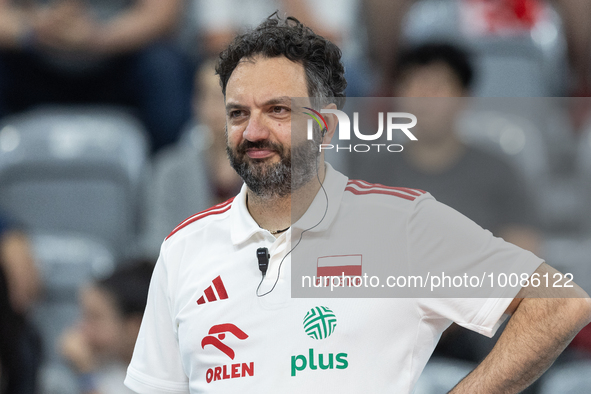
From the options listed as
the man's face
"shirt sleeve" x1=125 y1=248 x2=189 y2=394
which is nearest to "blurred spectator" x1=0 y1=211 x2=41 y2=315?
"shirt sleeve" x1=125 y1=248 x2=189 y2=394

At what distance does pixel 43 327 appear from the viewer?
2643 mm

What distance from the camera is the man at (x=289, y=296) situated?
47.7 inches

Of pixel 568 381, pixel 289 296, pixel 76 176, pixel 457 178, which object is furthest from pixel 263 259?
pixel 76 176

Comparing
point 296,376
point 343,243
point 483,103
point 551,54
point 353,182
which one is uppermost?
point 551,54

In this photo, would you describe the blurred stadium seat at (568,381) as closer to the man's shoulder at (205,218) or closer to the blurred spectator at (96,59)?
the man's shoulder at (205,218)

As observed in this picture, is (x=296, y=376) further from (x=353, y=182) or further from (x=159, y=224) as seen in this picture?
(x=159, y=224)

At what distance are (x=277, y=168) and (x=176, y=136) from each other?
202 cm

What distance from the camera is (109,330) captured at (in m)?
2.29

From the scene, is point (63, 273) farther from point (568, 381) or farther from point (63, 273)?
point (568, 381)

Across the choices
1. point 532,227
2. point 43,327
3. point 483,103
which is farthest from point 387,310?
point 43,327

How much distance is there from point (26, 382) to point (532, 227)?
165 cm

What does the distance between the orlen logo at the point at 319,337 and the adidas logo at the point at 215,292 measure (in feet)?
0.57

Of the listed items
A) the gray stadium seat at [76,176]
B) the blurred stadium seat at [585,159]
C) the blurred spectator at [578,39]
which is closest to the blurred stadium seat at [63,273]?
the gray stadium seat at [76,176]

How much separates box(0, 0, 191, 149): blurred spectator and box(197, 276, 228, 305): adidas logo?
1.98 m
